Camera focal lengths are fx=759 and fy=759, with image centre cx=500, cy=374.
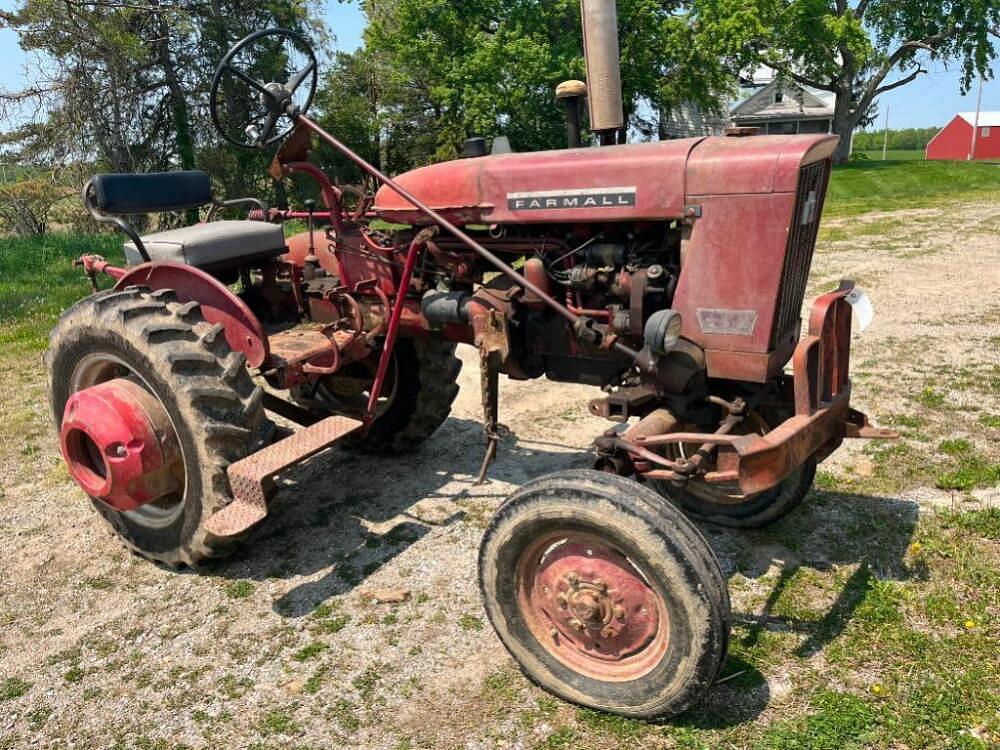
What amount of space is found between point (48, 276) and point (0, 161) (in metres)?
7.44

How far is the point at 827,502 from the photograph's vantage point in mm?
3887

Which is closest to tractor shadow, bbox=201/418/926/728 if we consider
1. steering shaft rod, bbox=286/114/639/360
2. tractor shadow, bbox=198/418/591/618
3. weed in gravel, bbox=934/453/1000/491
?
tractor shadow, bbox=198/418/591/618

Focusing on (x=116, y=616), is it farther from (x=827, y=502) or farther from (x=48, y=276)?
(x=48, y=276)

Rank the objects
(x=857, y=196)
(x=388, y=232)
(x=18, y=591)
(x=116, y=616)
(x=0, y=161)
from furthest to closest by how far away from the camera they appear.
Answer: (x=857, y=196)
(x=0, y=161)
(x=388, y=232)
(x=18, y=591)
(x=116, y=616)

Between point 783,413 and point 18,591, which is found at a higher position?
point 783,413

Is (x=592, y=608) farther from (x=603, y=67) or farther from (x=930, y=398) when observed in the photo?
(x=930, y=398)

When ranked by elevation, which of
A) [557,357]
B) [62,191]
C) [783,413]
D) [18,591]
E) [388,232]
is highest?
[62,191]

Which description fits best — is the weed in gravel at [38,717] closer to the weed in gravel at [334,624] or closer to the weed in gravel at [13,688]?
the weed in gravel at [13,688]

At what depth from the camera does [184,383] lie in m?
3.20

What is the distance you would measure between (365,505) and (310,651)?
1.25 meters

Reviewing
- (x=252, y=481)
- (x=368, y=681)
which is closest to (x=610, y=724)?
(x=368, y=681)

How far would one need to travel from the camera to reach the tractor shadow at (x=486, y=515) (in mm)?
2857

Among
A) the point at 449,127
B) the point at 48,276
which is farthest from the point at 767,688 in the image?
the point at 449,127

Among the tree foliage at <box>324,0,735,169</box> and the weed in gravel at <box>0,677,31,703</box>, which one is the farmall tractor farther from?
the tree foliage at <box>324,0,735,169</box>
